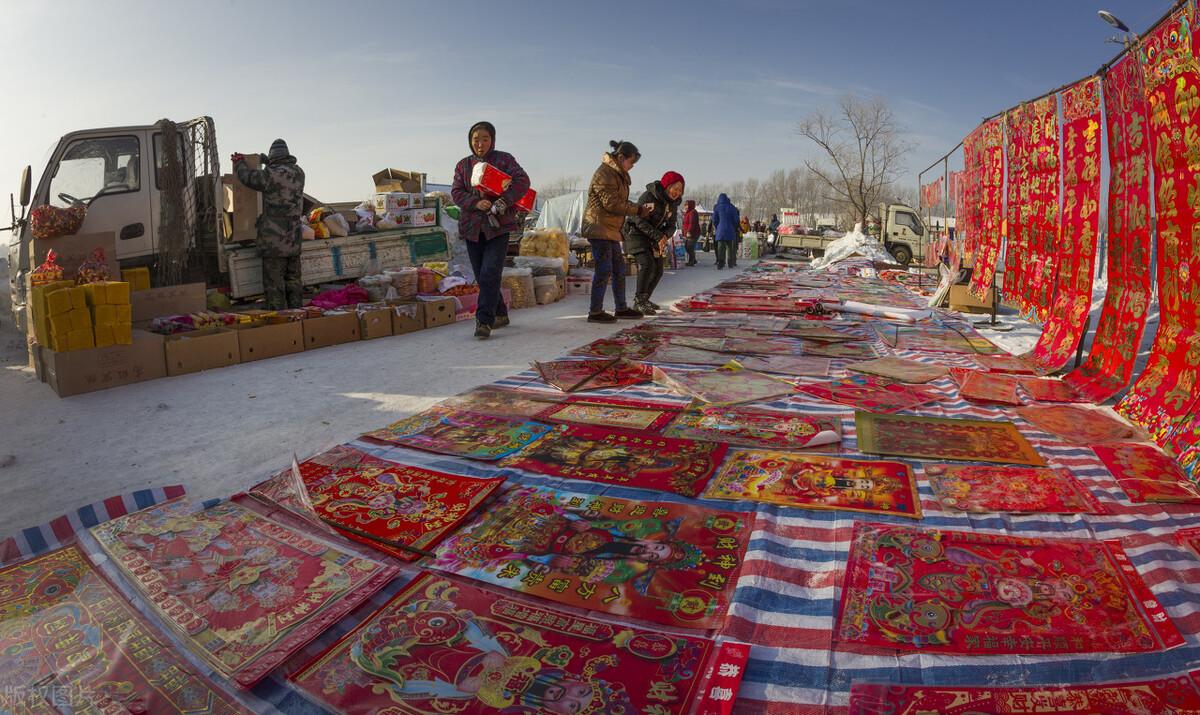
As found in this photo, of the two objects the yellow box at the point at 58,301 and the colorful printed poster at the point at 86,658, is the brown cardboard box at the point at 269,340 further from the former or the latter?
the colorful printed poster at the point at 86,658

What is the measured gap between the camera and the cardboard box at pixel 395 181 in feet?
35.6

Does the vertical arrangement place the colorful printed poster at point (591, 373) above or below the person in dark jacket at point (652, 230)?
below

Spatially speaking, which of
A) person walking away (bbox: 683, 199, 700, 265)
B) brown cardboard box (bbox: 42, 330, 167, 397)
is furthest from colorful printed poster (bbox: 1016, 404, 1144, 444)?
person walking away (bbox: 683, 199, 700, 265)

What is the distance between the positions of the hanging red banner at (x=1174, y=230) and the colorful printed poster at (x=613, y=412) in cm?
226

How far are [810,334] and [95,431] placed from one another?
5.38 meters

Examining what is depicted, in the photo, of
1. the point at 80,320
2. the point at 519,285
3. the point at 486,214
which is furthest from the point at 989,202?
the point at 80,320

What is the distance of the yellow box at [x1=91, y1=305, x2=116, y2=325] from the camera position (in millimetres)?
4305

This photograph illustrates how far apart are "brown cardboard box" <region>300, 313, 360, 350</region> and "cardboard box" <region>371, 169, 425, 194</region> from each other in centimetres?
538

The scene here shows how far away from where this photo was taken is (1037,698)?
146cm

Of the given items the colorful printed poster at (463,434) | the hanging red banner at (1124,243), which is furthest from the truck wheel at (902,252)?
the colorful printed poster at (463,434)

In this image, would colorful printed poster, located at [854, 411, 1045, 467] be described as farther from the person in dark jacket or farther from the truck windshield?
the truck windshield

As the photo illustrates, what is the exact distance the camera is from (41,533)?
2203 mm

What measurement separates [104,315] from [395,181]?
23.1 ft

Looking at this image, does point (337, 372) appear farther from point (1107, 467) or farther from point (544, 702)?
point (1107, 467)
